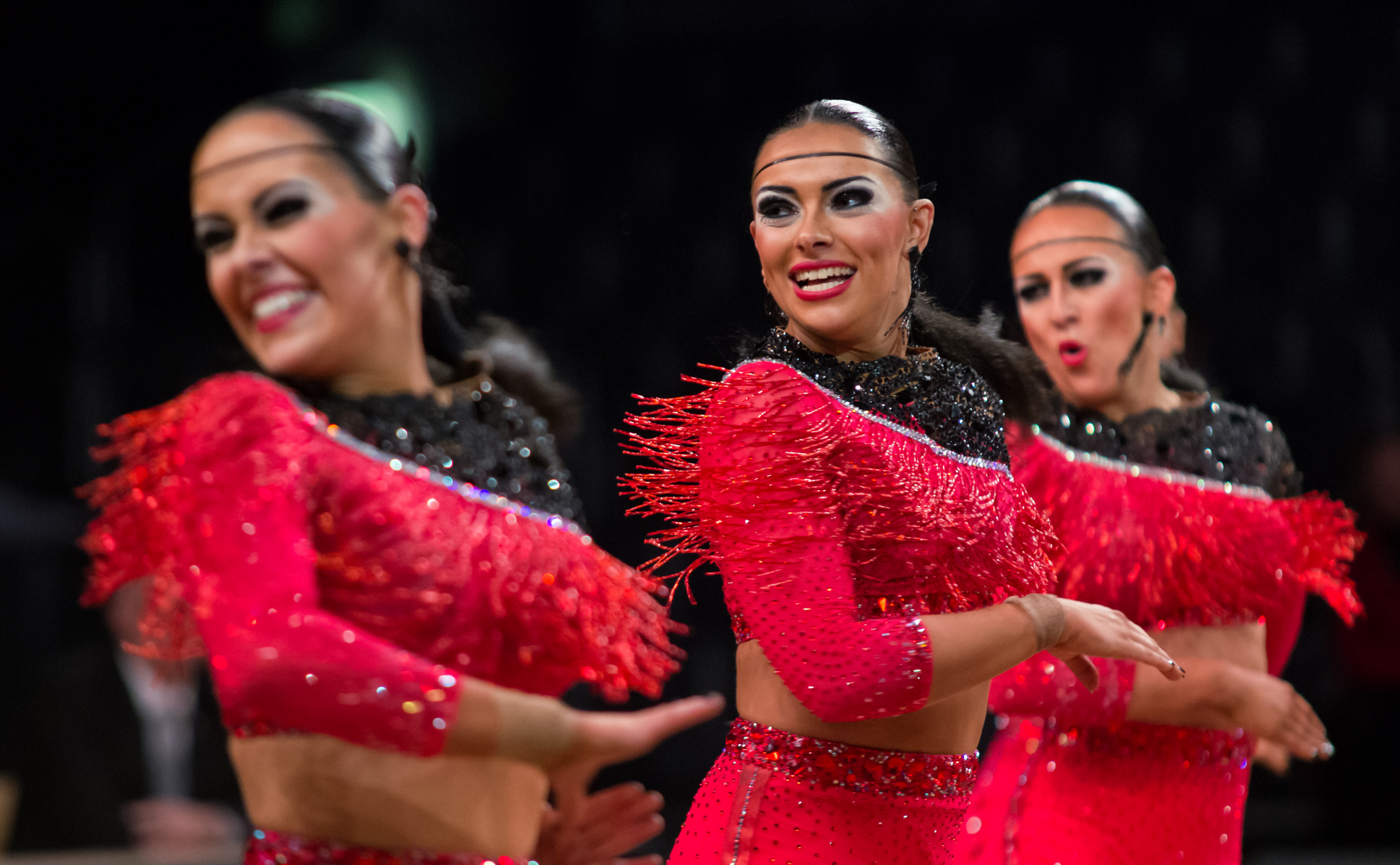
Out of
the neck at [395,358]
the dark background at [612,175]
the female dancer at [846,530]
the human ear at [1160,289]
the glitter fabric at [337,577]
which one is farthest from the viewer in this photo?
the dark background at [612,175]

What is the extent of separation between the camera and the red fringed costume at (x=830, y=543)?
1.33 meters

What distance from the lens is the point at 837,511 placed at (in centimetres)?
134

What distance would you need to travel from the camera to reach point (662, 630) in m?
1.52

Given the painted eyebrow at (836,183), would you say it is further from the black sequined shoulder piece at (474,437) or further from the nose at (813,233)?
the black sequined shoulder piece at (474,437)

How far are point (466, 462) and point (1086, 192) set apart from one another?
92 cm

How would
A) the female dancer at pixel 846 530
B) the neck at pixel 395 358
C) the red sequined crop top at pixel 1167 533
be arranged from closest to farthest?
the female dancer at pixel 846 530
the neck at pixel 395 358
the red sequined crop top at pixel 1167 533

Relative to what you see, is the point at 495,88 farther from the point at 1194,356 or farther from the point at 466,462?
the point at 466,462

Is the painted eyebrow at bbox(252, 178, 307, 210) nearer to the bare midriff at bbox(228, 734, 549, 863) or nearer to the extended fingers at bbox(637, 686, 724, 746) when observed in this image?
the bare midriff at bbox(228, 734, 549, 863)

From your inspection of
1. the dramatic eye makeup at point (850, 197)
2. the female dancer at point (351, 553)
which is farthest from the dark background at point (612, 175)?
the dramatic eye makeup at point (850, 197)

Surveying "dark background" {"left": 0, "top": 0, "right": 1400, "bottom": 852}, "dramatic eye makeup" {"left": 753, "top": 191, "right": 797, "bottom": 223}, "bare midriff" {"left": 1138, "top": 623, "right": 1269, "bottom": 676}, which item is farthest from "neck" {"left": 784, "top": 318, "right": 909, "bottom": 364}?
"dark background" {"left": 0, "top": 0, "right": 1400, "bottom": 852}

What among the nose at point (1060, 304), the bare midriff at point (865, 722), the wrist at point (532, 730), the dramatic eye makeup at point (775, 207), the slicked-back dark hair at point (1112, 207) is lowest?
the wrist at point (532, 730)

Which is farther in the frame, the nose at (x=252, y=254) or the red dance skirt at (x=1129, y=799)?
the red dance skirt at (x=1129, y=799)

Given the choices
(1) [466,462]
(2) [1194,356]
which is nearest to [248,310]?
(1) [466,462]

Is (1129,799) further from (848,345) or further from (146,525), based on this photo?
(146,525)
